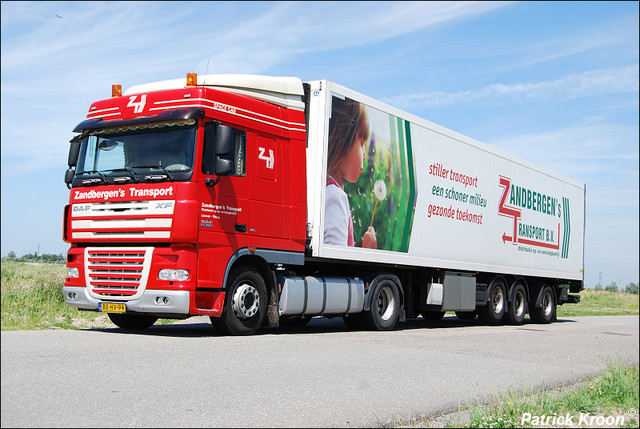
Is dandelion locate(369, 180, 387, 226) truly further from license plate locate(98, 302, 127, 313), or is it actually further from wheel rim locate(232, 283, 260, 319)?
license plate locate(98, 302, 127, 313)

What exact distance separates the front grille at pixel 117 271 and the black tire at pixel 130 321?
1.14 meters

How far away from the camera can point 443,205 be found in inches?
634

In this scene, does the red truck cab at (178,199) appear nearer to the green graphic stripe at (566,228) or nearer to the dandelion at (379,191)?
the dandelion at (379,191)

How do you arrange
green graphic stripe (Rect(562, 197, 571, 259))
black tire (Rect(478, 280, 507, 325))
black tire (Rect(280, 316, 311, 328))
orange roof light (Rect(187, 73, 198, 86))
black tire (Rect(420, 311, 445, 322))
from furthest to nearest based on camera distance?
green graphic stripe (Rect(562, 197, 571, 259)) → black tire (Rect(478, 280, 507, 325)) → black tire (Rect(420, 311, 445, 322)) → black tire (Rect(280, 316, 311, 328)) → orange roof light (Rect(187, 73, 198, 86))

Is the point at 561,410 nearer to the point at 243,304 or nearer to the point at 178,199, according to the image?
the point at 243,304

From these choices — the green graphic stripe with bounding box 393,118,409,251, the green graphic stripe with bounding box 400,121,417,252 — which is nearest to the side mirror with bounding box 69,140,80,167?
the green graphic stripe with bounding box 393,118,409,251

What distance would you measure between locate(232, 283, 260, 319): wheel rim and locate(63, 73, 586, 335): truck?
0.02 meters

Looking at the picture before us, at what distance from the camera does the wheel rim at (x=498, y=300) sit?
18.6 m

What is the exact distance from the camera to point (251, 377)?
24.1ft

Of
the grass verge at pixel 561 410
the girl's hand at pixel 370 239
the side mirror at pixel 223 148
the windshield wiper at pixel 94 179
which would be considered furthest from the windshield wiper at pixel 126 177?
the grass verge at pixel 561 410

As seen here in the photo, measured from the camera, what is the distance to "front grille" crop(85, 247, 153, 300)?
10.4 meters

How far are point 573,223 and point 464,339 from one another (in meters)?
11.6

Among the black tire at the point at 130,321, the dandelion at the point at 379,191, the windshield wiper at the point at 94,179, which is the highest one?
the dandelion at the point at 379,191

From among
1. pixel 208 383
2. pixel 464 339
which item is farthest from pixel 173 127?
pixel 464 339
